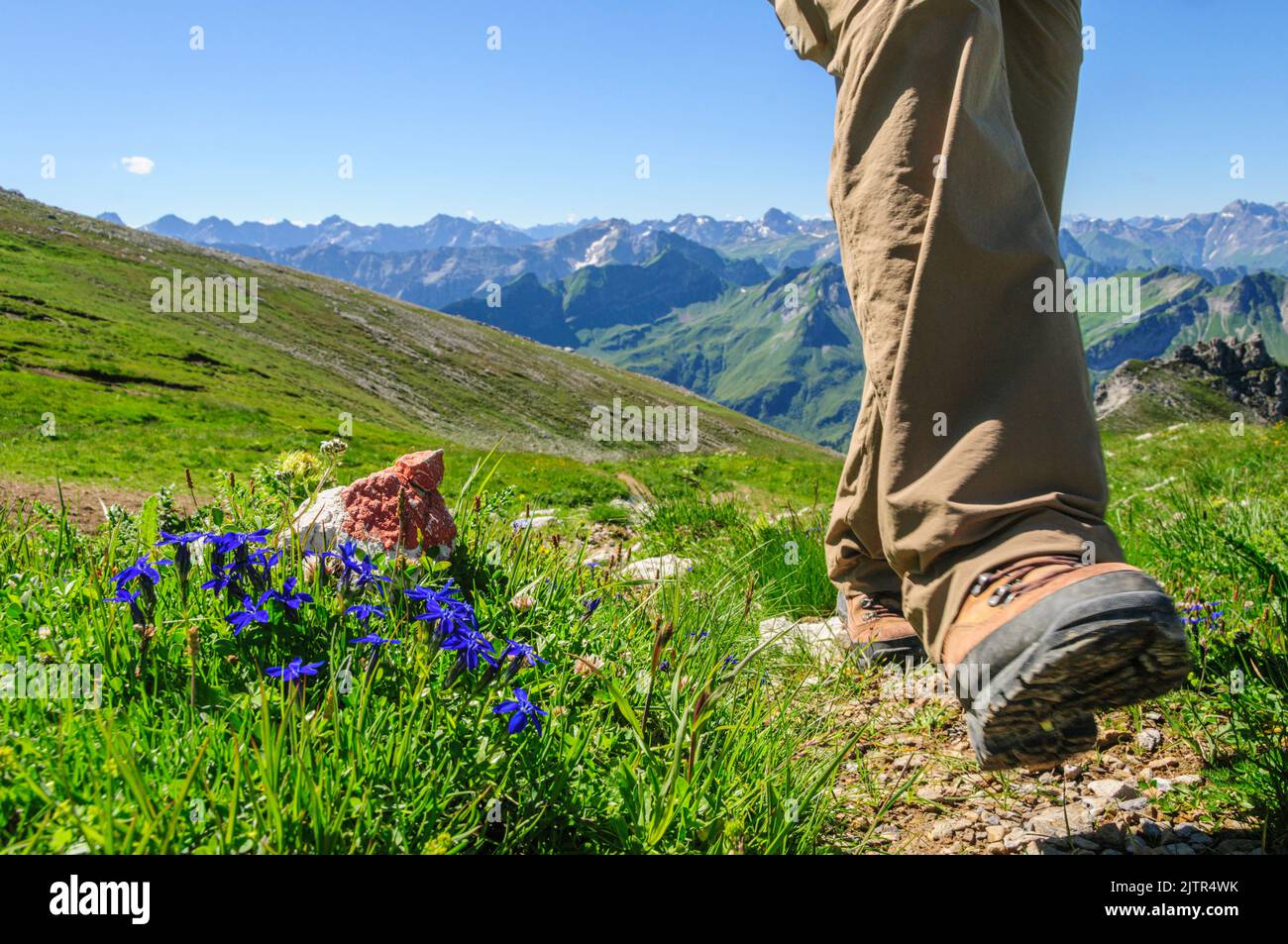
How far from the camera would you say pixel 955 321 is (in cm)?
218

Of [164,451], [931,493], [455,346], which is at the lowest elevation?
[164,451]

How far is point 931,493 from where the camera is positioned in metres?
2.16

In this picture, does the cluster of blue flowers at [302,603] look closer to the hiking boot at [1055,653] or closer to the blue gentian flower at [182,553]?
the blue gentian flower at [182,553]

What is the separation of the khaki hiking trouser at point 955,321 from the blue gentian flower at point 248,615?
1582 mm

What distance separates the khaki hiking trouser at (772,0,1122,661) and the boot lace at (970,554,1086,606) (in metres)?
0.03

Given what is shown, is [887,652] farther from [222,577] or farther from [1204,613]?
[222,577]

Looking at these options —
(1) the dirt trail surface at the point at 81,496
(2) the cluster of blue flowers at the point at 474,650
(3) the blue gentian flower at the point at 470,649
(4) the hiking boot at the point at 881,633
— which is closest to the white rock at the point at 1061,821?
(4) the hiking boot at the point at 881,633

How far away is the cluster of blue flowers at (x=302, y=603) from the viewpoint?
72.7 inches

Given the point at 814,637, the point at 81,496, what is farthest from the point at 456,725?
the point at 81,496

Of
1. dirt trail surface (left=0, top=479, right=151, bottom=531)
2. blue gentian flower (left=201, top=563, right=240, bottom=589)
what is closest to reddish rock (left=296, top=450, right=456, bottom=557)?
blue gentian flower (left=201, top=563, right=240, bottom=589)

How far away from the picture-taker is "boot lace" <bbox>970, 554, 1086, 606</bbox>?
1.92m

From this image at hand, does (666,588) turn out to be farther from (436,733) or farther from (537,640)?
(436,733)
